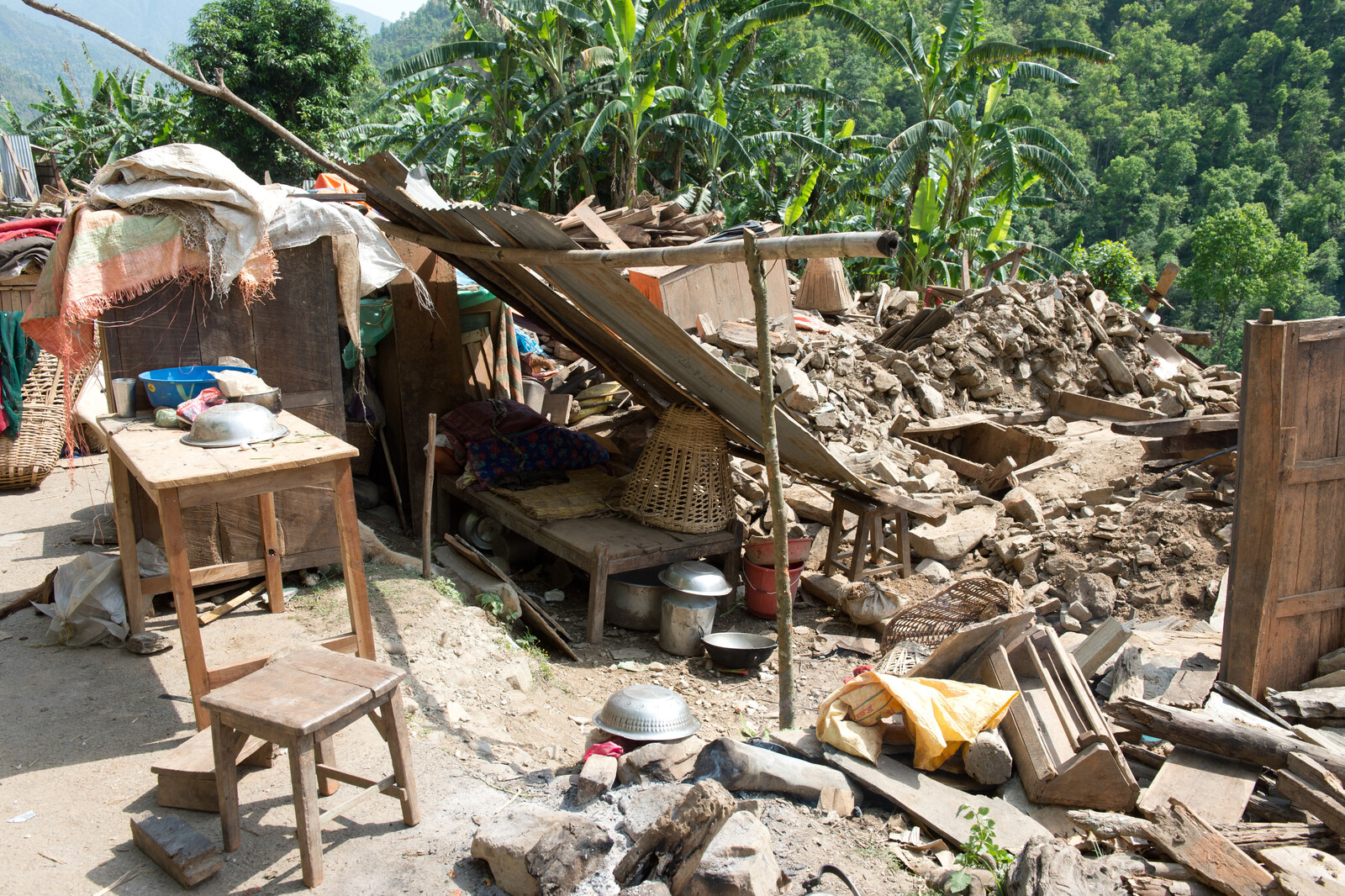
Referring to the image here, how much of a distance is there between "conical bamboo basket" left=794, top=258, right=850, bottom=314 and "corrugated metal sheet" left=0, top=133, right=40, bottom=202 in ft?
49.1

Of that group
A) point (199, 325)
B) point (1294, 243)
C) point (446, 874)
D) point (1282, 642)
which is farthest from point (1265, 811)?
point (1294, 243)

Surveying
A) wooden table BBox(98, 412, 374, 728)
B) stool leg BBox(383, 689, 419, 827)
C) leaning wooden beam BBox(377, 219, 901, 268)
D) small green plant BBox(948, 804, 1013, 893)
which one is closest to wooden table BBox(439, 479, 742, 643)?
leaning wooden beam BBox(377, 219, 901, 268)

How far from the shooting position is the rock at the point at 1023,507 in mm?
7328

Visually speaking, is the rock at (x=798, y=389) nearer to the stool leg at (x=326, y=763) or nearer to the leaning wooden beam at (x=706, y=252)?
the leaning wooden beam at (x=706, y=252)

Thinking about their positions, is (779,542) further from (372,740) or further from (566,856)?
(372,740)

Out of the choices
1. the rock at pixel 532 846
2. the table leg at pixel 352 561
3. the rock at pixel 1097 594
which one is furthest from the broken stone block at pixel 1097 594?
the table leg at pixel 352 561

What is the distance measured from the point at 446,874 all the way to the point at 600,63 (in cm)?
1574

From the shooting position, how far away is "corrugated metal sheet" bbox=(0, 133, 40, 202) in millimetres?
17234

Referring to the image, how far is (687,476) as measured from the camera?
6070 millimetres

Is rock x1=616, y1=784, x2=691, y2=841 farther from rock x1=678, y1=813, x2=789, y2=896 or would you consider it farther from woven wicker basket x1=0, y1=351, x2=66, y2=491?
woven wicker basket x1=0, y1=351, x2=66, y2=491

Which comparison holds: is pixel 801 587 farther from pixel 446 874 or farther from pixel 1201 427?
pixel 446 874

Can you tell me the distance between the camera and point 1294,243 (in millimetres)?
35312

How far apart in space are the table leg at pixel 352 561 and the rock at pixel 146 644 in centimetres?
116

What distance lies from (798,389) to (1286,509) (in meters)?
4.55
